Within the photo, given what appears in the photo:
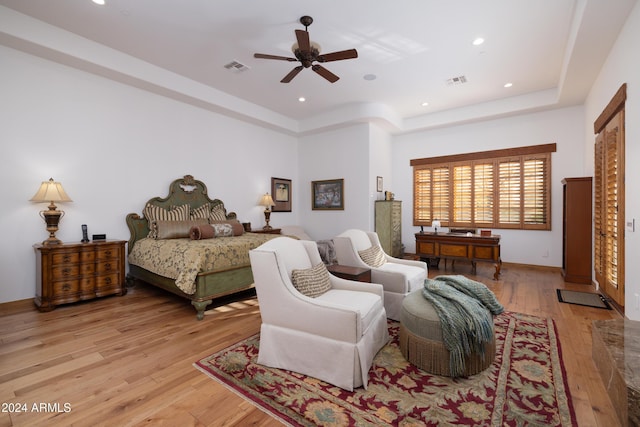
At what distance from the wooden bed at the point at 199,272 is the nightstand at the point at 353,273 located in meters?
1.37

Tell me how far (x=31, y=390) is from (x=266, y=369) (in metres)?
1.62

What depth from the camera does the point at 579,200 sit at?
4.76 meters

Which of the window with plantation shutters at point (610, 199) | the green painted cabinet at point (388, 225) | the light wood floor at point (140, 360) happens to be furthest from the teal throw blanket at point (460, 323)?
the green painted cabinet at point (388, 225)

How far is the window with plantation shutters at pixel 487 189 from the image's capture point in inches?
232

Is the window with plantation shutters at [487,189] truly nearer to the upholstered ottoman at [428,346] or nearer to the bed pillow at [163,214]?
the upholstered ottoman at [428,346]

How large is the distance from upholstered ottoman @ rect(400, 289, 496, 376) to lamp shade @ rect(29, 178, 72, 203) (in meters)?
4.38

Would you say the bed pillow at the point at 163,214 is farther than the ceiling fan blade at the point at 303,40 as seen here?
Yes

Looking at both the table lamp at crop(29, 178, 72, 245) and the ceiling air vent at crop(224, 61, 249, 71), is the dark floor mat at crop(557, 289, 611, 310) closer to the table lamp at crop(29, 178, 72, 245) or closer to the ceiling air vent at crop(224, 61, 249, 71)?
the ceiling air vent at crop(224, 61, 249, 71)

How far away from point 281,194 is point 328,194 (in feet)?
4.00

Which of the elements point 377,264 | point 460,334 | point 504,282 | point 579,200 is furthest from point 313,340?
point 579,200

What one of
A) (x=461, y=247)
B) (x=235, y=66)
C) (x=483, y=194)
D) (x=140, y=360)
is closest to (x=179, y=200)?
(x=235, y=66)

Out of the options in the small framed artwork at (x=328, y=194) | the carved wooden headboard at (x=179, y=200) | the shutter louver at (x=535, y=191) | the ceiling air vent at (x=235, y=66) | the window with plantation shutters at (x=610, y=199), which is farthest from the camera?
the small framed artwork at (x=328, y=194)

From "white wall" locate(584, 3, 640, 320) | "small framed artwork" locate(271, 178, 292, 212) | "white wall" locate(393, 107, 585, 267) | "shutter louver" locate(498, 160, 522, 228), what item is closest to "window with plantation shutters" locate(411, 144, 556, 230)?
"shutter louver" locate(498, 160, 522, 228)

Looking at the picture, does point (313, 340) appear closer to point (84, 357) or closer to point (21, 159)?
point (84, 357)
